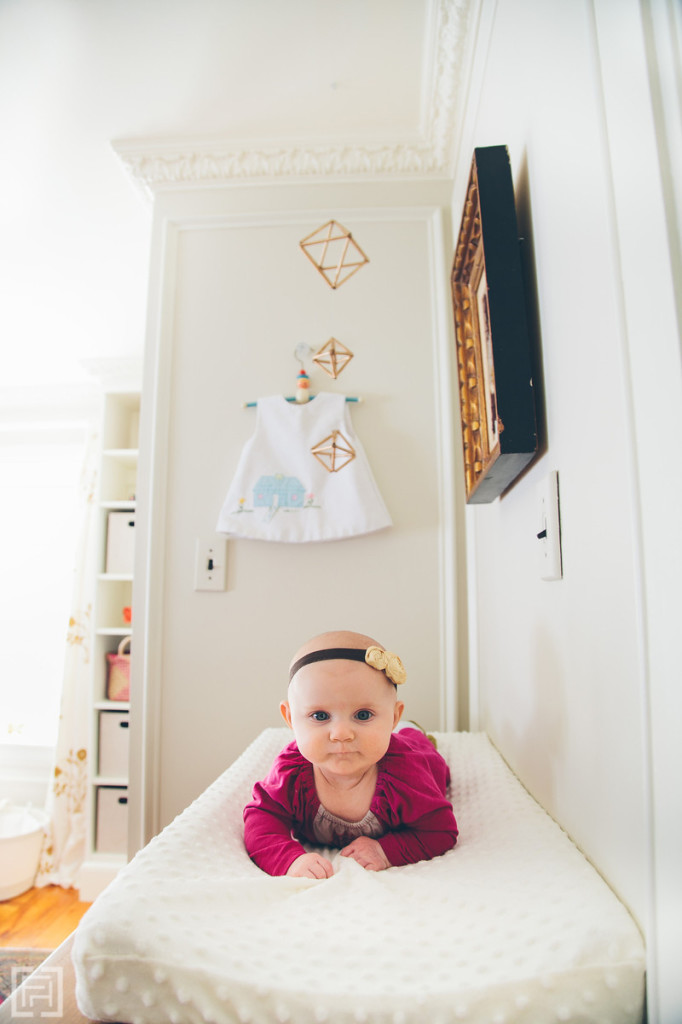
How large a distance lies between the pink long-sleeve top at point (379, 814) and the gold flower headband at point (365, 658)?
15cm

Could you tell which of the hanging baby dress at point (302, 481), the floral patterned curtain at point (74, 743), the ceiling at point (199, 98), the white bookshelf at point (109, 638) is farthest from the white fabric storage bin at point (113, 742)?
the ceiling at point (199, 98)

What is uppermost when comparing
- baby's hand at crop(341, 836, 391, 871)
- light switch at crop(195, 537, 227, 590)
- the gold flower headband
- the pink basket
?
light switch at crop(195, 537, 227, 590)

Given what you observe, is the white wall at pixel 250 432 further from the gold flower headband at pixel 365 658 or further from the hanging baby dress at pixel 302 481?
the gold flower headband at pixel 365 658

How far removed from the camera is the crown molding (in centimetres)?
177

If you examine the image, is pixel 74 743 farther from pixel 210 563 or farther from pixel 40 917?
pixel 210 563

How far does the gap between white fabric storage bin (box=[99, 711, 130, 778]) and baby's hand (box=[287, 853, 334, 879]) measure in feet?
7.27

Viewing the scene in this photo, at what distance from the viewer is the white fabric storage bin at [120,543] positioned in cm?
295

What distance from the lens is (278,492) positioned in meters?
1.64

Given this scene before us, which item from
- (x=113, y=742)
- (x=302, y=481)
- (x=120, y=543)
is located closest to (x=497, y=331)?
(x=302, y=481)

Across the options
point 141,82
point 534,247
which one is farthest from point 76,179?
point 534,247

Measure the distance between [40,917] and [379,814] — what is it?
8.18 feet

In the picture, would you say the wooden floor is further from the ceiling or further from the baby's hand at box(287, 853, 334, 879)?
the ceiling

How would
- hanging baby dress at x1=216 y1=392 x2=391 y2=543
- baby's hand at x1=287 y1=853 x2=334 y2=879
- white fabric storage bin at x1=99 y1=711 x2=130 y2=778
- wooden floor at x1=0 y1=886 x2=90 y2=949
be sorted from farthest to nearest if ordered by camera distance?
white fabric storage bin at x1=99 y1=711 x2=130 y2=778, wooden floor at x1=0 y1=886 x2=90 y2=949, hanging baby dress at x1=216 y1=392 x2=391 y2=543, baby's hand at x1=287 y1=853 x2=334 y2=879

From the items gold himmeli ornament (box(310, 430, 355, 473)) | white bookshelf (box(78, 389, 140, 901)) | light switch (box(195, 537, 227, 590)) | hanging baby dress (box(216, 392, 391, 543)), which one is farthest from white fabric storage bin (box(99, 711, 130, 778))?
gold himmeli ornament (box(310, 430, 355, 473))
